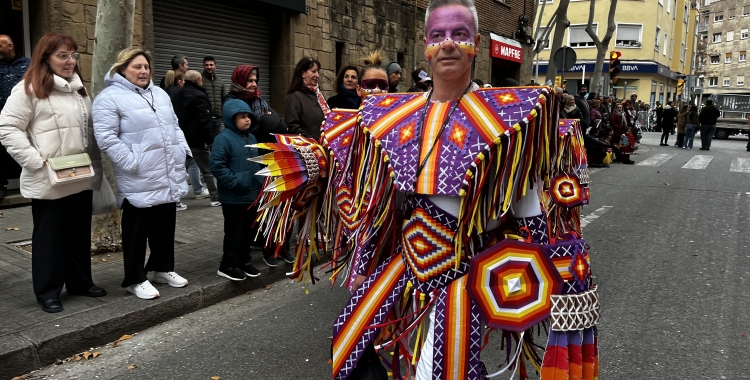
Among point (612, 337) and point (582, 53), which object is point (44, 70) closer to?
point (612, 337)

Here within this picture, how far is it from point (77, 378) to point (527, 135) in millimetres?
2851

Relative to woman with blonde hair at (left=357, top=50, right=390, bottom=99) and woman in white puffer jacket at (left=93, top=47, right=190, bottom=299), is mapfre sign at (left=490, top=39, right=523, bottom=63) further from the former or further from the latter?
woman in white puffer jacket at (left=93, top=47, right=190, bottom=299)

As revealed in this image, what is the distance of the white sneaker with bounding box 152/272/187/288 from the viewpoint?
14.7 ft

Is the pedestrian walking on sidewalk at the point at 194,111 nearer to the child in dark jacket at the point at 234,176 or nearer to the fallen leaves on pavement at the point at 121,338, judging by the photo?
the child in dark jacket at the point at 234,176

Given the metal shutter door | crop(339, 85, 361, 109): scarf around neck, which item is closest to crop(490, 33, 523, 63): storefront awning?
the metal shutter door

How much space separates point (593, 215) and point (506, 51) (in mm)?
12678

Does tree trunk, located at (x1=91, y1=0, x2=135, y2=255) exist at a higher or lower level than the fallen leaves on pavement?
higher

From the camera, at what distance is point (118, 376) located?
10.9 ft

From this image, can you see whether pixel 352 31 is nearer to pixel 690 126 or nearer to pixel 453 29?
pixel 453 29

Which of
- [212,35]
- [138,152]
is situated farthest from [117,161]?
[212,35]

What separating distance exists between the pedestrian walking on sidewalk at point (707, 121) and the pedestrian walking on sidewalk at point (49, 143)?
834 inches

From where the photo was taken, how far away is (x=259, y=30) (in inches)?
428

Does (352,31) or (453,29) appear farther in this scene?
(352,31)

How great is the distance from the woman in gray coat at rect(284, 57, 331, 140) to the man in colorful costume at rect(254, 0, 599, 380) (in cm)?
320
